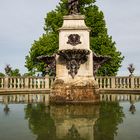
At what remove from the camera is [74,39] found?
23531mm

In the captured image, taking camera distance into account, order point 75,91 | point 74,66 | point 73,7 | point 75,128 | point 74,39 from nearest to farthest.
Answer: point 75,128 < point 75,91 < point 74,66 < point 74,39 < point 73,7

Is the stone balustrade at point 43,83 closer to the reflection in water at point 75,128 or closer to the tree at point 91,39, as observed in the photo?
the tree at point 91,39

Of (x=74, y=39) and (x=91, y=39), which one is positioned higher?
(x=91, y=39)

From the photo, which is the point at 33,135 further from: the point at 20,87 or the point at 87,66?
the point at 20,87

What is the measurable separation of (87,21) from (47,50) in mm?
7349

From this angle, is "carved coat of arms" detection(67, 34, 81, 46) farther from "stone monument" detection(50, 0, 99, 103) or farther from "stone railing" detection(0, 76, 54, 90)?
"stone railing" detection(0, 76, 54, 90)

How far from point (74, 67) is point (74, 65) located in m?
0.13

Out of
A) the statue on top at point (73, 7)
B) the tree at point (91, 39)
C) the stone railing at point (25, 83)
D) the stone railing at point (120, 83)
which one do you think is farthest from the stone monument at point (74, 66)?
the tree at point (91, 39)

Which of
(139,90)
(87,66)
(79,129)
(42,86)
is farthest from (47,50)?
(79,129)

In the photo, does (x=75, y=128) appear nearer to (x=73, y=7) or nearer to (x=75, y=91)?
(x=75, y=91)

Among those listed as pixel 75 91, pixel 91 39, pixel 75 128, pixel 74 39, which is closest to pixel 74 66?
pixel 75 91

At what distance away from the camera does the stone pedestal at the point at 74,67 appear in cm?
2248

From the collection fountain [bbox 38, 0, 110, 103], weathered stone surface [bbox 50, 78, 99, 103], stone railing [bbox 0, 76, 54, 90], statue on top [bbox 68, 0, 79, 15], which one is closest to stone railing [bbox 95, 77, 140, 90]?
stone railing [bbox 0, 76, 54, 90]

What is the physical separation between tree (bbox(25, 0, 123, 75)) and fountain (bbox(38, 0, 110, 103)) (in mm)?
22350
